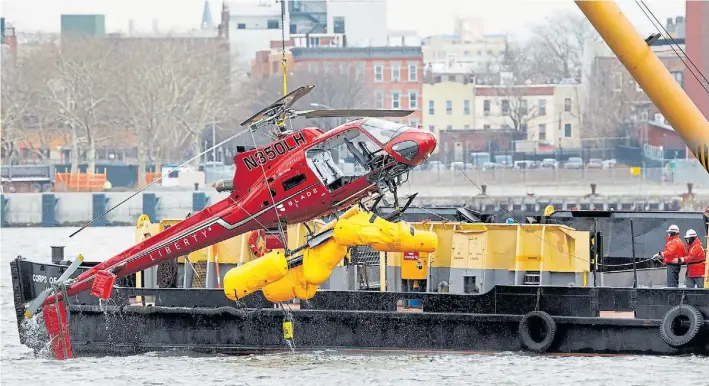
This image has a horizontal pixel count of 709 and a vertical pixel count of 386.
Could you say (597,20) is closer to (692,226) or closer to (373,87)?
(692,226)

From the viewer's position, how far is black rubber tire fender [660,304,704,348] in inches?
1069

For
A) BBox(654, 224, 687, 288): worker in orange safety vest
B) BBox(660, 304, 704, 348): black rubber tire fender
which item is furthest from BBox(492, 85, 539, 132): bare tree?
BBox(660, 304, 704, 348): black rubber tire fender

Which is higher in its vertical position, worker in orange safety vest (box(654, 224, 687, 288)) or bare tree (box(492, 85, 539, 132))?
bare tree (box(492, 85, 539, 132))

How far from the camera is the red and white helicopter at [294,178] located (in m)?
27.0

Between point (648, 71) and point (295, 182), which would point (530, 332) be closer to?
point (295, 182)

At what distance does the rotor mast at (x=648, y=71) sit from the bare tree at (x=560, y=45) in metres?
118

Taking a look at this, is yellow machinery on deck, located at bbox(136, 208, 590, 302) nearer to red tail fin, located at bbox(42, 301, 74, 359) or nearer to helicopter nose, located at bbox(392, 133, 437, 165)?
helicopter nose, located at bbox(392, 133, 437, 165)

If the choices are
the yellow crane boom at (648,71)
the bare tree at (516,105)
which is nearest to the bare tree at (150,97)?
the bare tree at (516,105)

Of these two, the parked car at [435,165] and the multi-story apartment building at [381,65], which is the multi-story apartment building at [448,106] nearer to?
the multi-story apartment building at [381,65]

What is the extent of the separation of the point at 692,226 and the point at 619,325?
4367mm

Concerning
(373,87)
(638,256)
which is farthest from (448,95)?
(638,256)

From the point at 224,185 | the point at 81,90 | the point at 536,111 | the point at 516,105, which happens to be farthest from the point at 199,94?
the point at 224,185

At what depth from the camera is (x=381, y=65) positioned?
12281 centimetres

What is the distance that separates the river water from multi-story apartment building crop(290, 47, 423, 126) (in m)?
91.5
